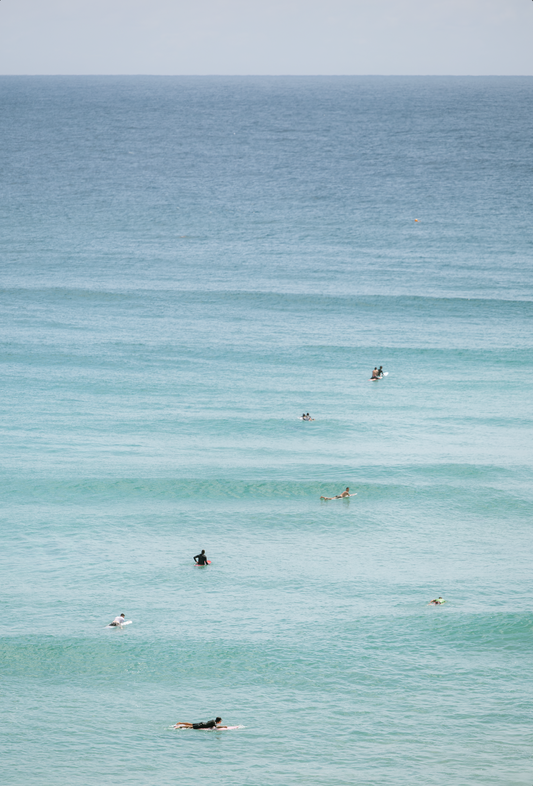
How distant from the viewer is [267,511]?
50.1 m

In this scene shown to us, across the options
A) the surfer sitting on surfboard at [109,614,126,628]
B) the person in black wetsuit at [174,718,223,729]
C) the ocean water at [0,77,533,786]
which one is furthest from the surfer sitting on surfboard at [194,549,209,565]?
the person in black wetsuit at [174,718,223,729]

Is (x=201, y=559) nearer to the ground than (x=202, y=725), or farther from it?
farther from it

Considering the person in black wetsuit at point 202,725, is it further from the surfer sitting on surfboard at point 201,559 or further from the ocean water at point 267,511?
the surfer sitting on surfboard at point 201,559

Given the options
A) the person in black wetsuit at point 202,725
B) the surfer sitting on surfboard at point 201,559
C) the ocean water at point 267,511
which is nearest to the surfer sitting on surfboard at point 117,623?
the ocean water at point 267,511

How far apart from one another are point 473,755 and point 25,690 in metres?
16.1

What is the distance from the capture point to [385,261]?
109375 millimetres

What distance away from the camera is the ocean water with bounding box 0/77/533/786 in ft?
103

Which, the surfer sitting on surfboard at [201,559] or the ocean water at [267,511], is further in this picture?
the surfer sitting on surfboard at [201,559]

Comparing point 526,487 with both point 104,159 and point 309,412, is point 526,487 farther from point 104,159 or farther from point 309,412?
point 104,159

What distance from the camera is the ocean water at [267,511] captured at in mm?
31375

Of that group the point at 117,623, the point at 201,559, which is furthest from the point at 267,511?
the point at 117,623

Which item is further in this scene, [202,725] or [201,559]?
[201,559]

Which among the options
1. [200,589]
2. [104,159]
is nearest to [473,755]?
[200,589]

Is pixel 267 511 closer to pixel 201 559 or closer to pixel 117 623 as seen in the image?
pixel 201 559
